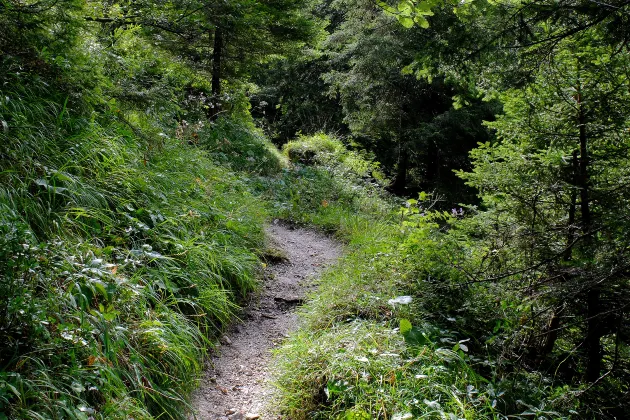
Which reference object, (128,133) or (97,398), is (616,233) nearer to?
(97,398)

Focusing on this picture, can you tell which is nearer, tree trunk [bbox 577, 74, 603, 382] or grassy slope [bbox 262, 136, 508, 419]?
grassy slope [bbox 262, 136, 508, 419]

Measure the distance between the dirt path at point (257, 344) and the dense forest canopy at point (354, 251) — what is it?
221 mm

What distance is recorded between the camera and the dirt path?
356cm

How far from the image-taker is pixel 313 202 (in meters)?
10.0

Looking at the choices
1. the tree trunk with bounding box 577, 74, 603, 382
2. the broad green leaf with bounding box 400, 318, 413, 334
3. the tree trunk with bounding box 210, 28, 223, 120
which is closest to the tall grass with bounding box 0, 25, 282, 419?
the broad green leaf with bounding box 400, 318, 413, 334

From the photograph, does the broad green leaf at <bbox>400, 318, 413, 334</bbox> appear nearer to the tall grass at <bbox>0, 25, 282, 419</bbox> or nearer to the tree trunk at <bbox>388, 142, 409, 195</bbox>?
the tall grass at <bbox>0, 25, 282, 419</bbox>

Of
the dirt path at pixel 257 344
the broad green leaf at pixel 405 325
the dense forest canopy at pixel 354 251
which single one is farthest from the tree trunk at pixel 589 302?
the dirt path at pixel 257 344

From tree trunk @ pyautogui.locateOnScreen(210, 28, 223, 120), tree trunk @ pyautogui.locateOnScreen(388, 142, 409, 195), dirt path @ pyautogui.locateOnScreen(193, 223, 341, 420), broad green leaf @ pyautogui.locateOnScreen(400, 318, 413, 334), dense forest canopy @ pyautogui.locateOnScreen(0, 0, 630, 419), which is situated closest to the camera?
dense forest canopy @ pyautogui.locateOnScreen(0, 0, 630, 419)

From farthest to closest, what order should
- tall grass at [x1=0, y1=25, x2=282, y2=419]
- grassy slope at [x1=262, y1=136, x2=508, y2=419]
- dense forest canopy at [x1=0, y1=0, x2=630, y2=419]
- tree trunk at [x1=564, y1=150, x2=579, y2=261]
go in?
tree trunk at [x1=564, y1=150, x2=579, y2=261] < grassy slope at [x1=262, y1=136, x2=508, y2=419] < dense forest canopy at [x1=0, y1=0, x2=630, y2=419] < tall grass at [x1=0, y1=25, x2=282, y2=419]

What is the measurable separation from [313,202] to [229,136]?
2.92m

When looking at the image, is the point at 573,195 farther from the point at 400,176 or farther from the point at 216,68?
the point at 400,176

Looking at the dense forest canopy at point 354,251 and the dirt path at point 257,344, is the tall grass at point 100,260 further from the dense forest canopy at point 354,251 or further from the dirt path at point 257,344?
the dirt path at point 257,344

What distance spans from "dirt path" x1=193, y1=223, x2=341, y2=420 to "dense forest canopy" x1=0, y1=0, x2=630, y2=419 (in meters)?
0.22

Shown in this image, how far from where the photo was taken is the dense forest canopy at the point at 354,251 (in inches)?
112
